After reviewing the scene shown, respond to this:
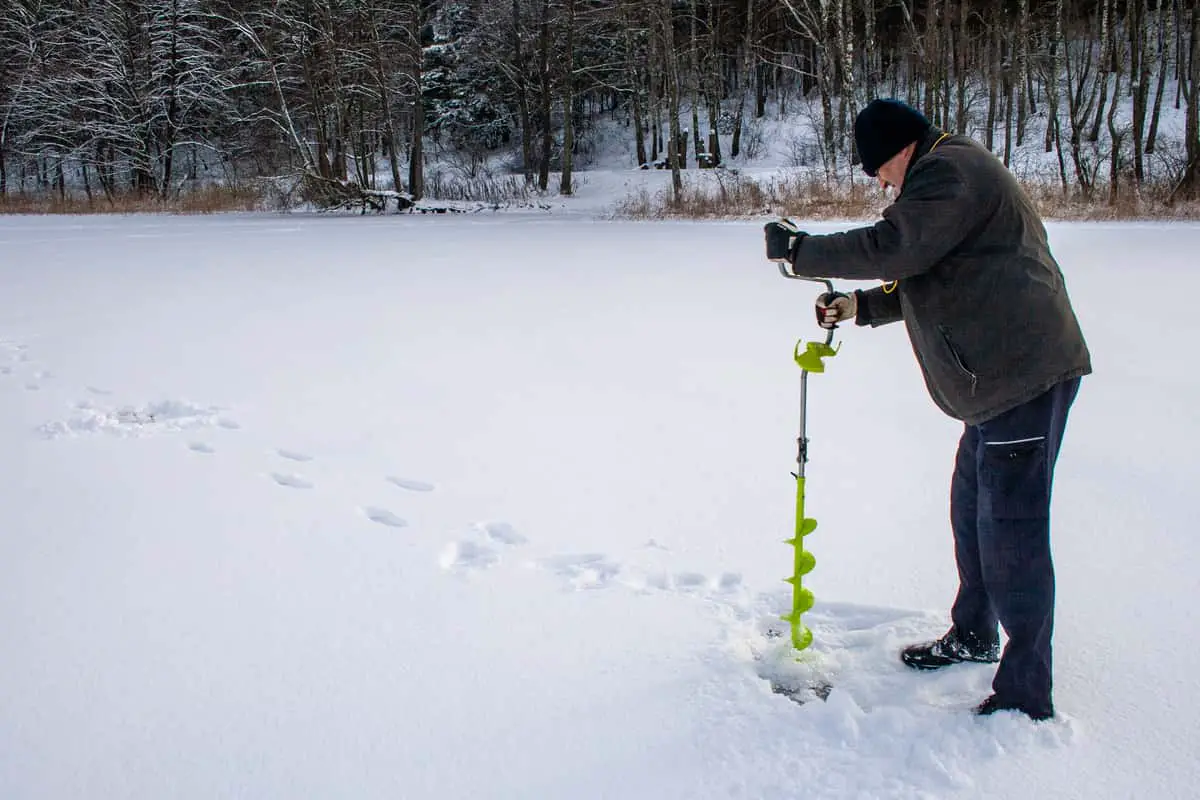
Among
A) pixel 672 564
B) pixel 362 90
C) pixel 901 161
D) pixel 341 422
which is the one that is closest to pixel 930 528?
pixel 672 564

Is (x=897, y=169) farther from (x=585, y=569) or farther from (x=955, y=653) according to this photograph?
(x=585, y=569)

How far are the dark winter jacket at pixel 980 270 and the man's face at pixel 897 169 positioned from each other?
53mm

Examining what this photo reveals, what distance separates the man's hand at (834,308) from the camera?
2.08 m

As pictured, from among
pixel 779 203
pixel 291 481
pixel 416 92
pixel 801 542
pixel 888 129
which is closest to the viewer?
pixel 888 129

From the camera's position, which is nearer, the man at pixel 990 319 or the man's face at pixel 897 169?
the man at pixel 990 319

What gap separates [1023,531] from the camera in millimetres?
1826

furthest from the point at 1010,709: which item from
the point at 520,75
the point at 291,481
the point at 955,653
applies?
the point at 520,75

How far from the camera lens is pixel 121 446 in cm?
379

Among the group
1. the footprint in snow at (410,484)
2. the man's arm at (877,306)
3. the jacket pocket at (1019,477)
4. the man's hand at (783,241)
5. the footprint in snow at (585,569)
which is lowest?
the footprint in snow at (585,569)

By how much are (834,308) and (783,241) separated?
24 centimetres

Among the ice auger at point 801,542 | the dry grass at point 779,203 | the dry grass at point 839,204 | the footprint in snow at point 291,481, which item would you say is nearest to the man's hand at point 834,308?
the ice auger at point 801,542

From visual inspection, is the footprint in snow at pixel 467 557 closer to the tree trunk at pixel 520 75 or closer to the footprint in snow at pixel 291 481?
the footprint in snow at pixel 291 481

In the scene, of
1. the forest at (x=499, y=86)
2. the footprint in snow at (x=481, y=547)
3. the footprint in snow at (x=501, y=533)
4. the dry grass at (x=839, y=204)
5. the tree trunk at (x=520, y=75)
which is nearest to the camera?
the footprint in snow at (x=481, y=547)

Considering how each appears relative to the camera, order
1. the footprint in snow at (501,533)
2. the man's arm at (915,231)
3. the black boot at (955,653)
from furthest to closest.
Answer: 1. the footprint in snow at (501,533)
2. the black boot at (955,653)
3. the man's arm at (915,231)
